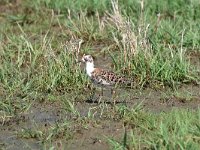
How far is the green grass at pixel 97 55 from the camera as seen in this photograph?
20.4 ft

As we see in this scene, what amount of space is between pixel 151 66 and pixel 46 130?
189cm

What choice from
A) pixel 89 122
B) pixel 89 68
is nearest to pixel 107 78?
pixel 89 68

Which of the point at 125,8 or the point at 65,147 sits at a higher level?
the point at 125,8

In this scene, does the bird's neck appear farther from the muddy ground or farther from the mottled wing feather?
the muddy ground

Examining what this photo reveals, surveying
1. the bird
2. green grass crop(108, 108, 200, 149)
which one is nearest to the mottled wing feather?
the bird

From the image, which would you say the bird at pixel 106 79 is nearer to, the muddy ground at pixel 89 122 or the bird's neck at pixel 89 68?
the bird's neck at pixel 89 68

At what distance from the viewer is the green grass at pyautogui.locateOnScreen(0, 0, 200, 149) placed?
20.4 feet

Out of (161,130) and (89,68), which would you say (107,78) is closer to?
(89,68)

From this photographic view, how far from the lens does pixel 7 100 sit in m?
7.21

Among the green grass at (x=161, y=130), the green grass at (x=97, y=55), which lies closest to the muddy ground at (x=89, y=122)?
the green grass at (x=97, y=55)

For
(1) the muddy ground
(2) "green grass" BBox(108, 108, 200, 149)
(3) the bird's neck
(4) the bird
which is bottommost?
(1) the muddy ground

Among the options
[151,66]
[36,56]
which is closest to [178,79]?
[151,66]

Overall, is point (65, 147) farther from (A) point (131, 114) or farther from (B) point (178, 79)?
(B) point (178, 79)

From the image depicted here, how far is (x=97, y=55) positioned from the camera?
358 inches
